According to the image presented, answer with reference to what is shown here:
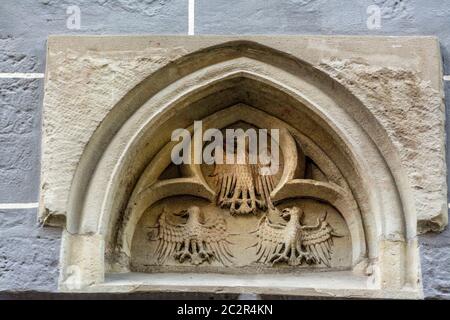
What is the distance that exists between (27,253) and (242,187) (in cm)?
79

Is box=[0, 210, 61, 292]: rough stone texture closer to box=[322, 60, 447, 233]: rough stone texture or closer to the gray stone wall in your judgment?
the gray stone wall

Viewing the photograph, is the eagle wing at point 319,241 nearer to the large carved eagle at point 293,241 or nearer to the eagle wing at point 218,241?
the large carved eagle at point 293,241

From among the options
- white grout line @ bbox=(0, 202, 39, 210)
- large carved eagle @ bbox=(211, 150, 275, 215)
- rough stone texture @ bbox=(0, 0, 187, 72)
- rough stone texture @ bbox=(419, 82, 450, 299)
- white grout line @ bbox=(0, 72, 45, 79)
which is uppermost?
rough stone texture @ bbox=(0, 0, 187, 72)

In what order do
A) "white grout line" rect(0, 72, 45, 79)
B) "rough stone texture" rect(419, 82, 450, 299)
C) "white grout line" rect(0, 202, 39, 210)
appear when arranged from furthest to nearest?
"white grout line" rect(0, 72, 45, 79) → "white grout line" rect(0, 202, 39, 210) → "rough stone texture" rect(419, 82, 450, 299)

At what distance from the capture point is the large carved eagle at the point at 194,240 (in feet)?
11.3

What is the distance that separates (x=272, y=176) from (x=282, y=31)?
1.68 ft

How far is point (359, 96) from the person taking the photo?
10.9 ft

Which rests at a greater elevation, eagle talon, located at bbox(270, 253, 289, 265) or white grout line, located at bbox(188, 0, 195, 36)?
white grout line, located at bbox(188, 0, 195, 36)

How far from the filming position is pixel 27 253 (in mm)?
3207

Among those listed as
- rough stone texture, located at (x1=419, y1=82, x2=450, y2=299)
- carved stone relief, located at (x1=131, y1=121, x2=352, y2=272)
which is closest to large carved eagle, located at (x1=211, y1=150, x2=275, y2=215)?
carved stone relief, located at (x1=131, y1=121, x2=352, y2=272)

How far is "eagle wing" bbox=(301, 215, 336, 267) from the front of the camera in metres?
3.47

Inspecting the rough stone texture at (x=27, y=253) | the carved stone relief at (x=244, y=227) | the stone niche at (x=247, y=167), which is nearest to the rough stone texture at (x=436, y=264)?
the stone niche at (x=247, y=167)

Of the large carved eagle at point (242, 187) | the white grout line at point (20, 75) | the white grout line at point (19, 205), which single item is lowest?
the white grout line at point (19, 205)

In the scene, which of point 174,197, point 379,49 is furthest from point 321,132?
point 174,197
